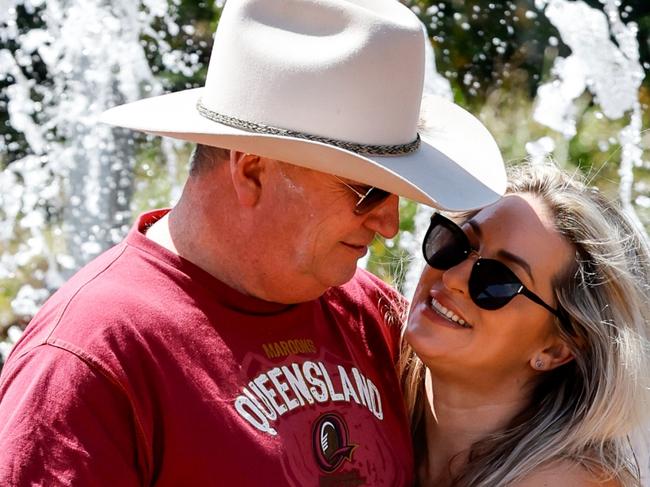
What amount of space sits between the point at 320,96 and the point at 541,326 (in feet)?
2.68

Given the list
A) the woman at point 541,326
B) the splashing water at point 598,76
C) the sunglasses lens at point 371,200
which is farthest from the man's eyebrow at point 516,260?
the splashing water at point 598,76

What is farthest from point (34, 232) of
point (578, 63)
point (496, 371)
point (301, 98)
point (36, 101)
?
point (301, 98)

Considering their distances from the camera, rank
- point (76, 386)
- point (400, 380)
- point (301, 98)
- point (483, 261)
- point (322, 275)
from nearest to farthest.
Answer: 1. point (76, 386)
2. point (301, 98)
3. point (322, 275)
4. point (483, 261)
5. point (400, 380)

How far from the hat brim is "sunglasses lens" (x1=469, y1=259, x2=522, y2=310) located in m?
0.22

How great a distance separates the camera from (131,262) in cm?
191

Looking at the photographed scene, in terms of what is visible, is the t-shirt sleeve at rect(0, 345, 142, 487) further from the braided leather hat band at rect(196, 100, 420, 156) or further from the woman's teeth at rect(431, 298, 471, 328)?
the woman's teeth at rect(431, 298, 471, 328)

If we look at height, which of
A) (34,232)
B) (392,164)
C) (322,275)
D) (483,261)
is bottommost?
(34,232)

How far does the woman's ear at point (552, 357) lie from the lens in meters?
2.42

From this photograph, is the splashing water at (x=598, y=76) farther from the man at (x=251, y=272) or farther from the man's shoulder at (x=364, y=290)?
the man at (x=251, y=272)

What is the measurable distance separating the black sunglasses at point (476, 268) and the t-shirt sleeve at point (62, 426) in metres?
0.87

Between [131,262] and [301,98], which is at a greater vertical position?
[301,98]

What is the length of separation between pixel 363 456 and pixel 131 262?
55 cm

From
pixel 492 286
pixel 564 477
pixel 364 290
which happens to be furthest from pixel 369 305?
pixel 564 477

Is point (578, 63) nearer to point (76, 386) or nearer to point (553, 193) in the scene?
point (553, 193)
